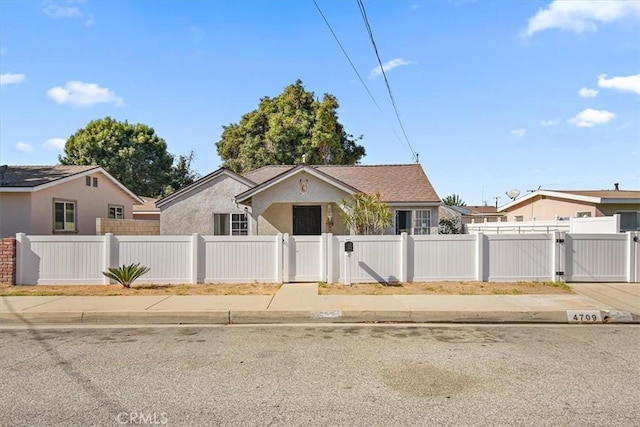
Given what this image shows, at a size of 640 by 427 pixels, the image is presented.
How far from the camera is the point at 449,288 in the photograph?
11.0 metres

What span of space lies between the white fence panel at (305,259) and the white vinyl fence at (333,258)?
0.09 ft

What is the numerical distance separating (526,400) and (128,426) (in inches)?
155

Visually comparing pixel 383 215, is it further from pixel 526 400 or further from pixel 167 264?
pixel 526 400

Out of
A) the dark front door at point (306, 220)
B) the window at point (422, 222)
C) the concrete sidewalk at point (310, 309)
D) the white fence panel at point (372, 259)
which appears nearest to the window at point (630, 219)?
the window at point (422, 222)

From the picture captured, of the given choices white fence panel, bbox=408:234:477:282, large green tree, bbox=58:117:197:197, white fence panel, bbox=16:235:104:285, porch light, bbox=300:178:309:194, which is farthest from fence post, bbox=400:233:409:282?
large green tree, bbox=58:117:197:197

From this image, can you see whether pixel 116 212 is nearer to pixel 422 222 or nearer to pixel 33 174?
pixel 33 174

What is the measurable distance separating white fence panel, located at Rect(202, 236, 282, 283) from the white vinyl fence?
0.03 meters

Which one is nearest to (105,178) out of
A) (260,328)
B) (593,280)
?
(260,328)

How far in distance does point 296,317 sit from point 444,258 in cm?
512

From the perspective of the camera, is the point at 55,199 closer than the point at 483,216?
Yes

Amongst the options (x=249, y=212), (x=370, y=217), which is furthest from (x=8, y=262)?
(x=370, y=217)

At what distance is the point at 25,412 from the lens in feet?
13.7

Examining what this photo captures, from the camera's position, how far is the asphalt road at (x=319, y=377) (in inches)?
163

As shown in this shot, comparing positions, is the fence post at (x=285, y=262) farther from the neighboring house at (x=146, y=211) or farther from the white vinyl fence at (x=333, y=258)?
the neighboring house at (x=146, y=211)
